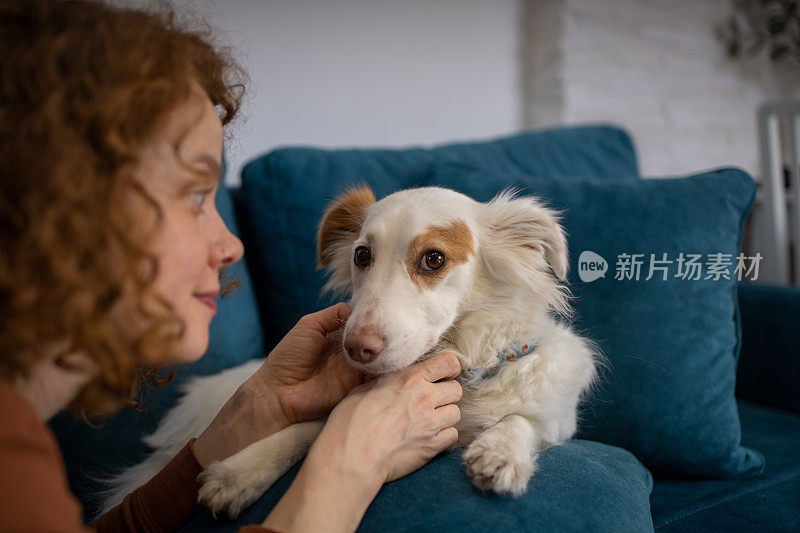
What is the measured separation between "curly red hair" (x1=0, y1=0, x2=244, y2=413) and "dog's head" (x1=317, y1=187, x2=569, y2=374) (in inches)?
16.9

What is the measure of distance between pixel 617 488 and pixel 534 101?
2972 mm

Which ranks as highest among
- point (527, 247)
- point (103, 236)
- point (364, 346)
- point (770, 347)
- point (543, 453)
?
point (103, 236)

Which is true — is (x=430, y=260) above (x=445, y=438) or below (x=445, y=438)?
above

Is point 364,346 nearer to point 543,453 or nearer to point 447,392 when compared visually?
point 447,392

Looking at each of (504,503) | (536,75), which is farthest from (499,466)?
(536,75)

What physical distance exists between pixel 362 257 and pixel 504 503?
60 centimetres

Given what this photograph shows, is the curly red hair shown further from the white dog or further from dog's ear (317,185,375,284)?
dog's ear (317,185,375,284)

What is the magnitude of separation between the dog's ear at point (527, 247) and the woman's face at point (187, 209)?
0.69 meters

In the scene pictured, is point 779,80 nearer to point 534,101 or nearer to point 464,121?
point 534,101

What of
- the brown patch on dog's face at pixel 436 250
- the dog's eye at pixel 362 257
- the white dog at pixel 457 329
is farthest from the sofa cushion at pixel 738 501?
the dog's eye at pixel 362 257

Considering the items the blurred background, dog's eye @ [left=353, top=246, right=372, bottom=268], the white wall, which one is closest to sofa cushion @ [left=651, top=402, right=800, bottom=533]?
dog's eye @ [left=353, top=246, right=372, bottom=268]

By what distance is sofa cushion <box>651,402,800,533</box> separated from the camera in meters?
1.27

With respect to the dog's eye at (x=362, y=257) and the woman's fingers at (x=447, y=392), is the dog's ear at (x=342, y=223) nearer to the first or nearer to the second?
the dog's eye at (x=362, y=257)

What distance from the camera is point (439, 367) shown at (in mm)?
1105
